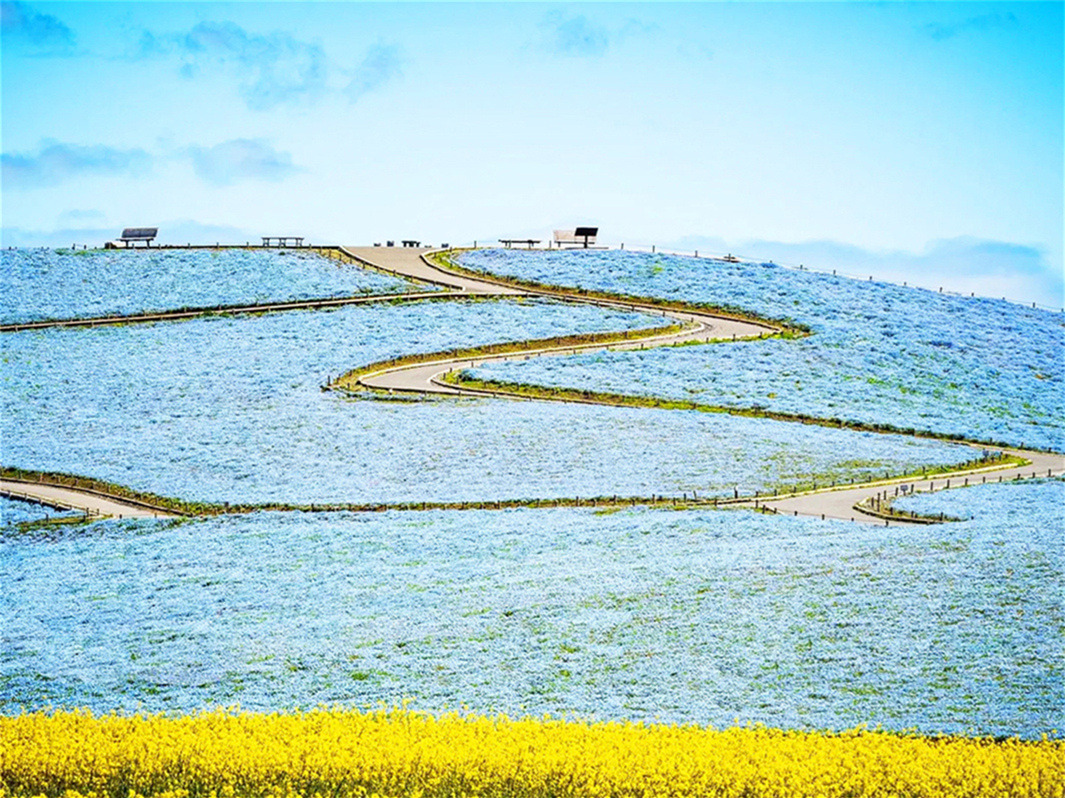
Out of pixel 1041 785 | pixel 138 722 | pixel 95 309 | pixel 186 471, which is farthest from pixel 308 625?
pixel 95 309

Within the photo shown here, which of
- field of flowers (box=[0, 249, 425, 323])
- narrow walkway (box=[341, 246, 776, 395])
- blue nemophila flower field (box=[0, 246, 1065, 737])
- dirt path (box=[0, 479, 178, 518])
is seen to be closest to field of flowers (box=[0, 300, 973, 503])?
blue nemophila flower field (box=[0, 246, 1065, 737])

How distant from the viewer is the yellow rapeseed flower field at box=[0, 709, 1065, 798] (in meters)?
22.1

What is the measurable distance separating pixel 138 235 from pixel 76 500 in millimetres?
68607

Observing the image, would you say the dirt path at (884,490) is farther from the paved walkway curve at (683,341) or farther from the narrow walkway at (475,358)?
the narrow walkway at (475,358)

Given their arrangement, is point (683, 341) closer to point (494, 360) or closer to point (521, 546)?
point (494, 360)

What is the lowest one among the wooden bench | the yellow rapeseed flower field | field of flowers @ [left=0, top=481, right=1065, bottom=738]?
field of flowers @ [left=0, top=481, right=1065, bottom=738]

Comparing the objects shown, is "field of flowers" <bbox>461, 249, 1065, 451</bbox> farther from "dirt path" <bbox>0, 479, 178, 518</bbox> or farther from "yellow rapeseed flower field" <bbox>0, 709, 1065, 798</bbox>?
"yellow rapeseed flower field" <bbox>0, 709, 1065, 798</bbox>

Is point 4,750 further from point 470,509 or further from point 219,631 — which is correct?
point 470,509

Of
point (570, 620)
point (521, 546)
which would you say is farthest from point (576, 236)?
point (570, 620)

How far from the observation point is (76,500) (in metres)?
61.0

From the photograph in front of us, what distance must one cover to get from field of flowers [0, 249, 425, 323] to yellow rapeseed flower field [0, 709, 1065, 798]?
79607 mm

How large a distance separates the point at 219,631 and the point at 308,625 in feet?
8.48

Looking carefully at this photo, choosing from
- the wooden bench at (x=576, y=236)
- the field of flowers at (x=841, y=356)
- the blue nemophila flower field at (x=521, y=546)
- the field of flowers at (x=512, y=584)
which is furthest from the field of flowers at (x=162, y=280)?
the wooden bench at (x=576, y=236)

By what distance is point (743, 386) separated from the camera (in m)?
83.1
